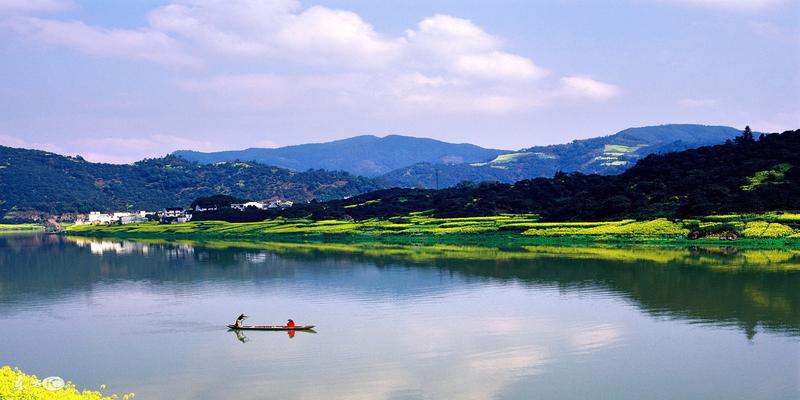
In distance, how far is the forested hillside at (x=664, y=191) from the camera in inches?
3780

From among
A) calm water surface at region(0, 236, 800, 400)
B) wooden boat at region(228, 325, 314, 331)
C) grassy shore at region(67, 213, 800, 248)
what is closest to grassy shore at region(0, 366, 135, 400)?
calm water surface at region(0, 236, 800, 400)

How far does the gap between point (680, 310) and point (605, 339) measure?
9784mm

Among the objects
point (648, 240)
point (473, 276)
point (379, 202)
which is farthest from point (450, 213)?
point (473, 276)

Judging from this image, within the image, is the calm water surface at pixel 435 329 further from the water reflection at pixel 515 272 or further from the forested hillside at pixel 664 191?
the forested hillside at pixel 664 191

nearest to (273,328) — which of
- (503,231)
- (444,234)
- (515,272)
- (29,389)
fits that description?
(29,389)

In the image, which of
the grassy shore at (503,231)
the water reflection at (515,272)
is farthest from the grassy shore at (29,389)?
the grassy shore at (503,231)

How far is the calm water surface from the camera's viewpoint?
96.1 feet

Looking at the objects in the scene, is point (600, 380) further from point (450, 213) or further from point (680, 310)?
point (450, 213)

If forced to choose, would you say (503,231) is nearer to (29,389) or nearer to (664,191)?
(664,191)

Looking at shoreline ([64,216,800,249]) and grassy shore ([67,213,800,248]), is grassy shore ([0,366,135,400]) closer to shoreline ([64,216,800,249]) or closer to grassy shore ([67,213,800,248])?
shoreline ([64,216,800,249])

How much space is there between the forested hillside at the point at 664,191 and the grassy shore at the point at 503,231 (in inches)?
182

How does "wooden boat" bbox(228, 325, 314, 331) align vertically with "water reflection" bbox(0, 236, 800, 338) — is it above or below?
below

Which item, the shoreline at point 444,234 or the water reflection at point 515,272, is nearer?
the water reflection at point 515,272

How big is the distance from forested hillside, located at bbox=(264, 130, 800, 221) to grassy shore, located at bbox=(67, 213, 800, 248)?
4.62 meters
